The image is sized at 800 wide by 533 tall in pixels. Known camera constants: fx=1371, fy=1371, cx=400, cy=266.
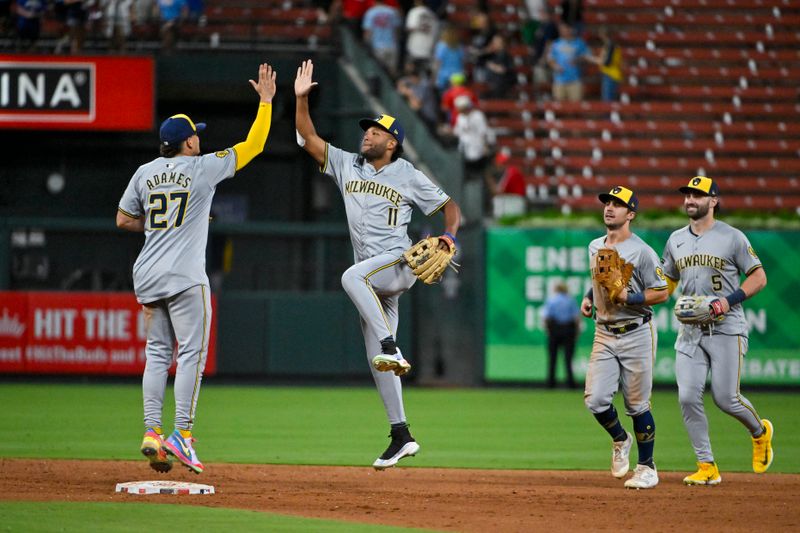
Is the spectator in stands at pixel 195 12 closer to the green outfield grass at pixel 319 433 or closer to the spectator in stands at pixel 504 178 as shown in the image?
the spectator in stands at pixel 504 178

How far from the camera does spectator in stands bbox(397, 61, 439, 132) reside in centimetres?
2400

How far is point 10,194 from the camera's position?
2605 cm

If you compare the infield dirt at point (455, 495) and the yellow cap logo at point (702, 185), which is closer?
the infield dirt at point (455, 495)

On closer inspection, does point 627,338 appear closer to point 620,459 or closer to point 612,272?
point 612,272

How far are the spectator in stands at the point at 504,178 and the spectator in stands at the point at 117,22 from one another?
6.67 metres

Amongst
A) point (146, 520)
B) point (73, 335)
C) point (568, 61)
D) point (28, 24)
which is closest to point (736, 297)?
point (146, 520)

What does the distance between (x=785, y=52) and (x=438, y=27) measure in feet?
22.3

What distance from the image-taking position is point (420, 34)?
84.1 ft

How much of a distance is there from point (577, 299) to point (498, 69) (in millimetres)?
5641

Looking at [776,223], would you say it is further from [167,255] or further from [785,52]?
[167,255]

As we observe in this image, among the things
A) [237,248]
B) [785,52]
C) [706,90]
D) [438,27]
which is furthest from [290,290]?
[785,52]

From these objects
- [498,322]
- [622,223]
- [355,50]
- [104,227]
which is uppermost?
[355,50]

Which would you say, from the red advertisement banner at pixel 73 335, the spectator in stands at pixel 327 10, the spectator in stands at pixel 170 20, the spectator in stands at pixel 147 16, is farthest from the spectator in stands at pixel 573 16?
the red advertisement banner at pixel 73 335

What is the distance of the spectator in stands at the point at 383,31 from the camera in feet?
82.0
